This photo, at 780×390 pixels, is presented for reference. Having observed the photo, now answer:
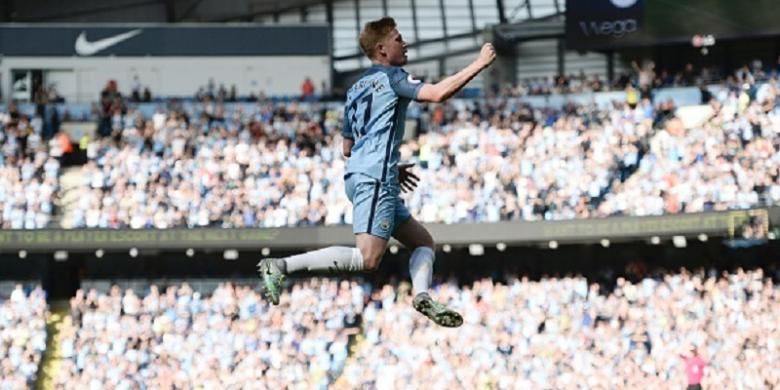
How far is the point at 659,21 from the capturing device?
35.6 m

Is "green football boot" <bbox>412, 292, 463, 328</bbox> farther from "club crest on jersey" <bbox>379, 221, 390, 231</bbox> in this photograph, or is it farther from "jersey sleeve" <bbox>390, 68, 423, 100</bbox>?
"jersey sleeve" <bbox>390, 68, 423, 100</bbox>

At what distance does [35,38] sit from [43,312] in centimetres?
1254

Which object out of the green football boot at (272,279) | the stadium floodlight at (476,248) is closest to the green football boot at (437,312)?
the green football boot at (272,279)

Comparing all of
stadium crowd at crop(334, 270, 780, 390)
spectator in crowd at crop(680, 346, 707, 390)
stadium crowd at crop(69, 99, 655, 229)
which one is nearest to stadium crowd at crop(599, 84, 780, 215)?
stadium crowd at crop(69, 99, 655, 229)

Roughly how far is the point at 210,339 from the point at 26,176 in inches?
237

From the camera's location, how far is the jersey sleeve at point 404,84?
31.8 feet

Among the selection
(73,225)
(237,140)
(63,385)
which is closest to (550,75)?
(237,140)

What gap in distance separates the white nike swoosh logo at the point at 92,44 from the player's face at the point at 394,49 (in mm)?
30330

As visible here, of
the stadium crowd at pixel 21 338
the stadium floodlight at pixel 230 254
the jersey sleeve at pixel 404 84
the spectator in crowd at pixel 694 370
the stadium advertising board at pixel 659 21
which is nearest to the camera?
the jersey sleeve at pixel 404 84

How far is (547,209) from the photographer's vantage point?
2892 cm

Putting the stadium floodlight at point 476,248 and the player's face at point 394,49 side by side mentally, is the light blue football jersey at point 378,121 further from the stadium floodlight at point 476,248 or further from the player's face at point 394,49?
the stadium floodlight at point 476,248

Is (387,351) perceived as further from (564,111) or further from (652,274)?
(564,111)

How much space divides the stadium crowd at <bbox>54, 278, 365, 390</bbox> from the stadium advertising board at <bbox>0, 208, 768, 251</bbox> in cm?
103

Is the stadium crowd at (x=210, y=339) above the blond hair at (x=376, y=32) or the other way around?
the other way around
